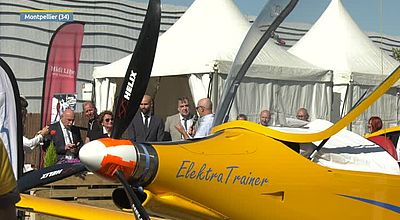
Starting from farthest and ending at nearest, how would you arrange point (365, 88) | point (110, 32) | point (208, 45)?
1. point (110, 32)
2. point (208, 45)
3. point (365, 88)

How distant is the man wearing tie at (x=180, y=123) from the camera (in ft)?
30.0

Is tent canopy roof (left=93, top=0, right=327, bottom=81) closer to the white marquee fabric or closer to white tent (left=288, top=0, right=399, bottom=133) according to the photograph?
white tent (left=288, top=0, right=399, bottom=133)

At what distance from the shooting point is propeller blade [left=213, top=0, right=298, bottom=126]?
5.55m

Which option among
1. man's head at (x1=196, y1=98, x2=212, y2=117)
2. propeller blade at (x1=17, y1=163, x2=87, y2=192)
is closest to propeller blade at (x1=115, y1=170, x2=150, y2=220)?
propeller blade at (x1=17, y1=163, x2=87, y2=192)

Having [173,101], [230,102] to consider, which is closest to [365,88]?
[230,102]

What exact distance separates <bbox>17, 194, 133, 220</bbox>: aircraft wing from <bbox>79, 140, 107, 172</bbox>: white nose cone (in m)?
2.04

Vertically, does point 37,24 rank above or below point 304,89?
above

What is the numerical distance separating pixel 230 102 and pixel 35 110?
14472mm

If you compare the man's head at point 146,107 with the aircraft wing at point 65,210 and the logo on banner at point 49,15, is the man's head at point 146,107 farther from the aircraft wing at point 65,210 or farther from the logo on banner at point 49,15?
the logo on banner at point 49,15

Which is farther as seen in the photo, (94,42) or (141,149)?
(94,42)

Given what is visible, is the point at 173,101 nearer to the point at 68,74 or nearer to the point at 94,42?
the point at 68,74

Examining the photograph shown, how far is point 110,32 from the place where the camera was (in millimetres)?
20766

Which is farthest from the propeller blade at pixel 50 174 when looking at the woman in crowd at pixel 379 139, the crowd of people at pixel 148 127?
the woman in crowd at pixel 379 139

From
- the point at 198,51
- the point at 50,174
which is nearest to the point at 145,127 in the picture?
the point at 50,174
